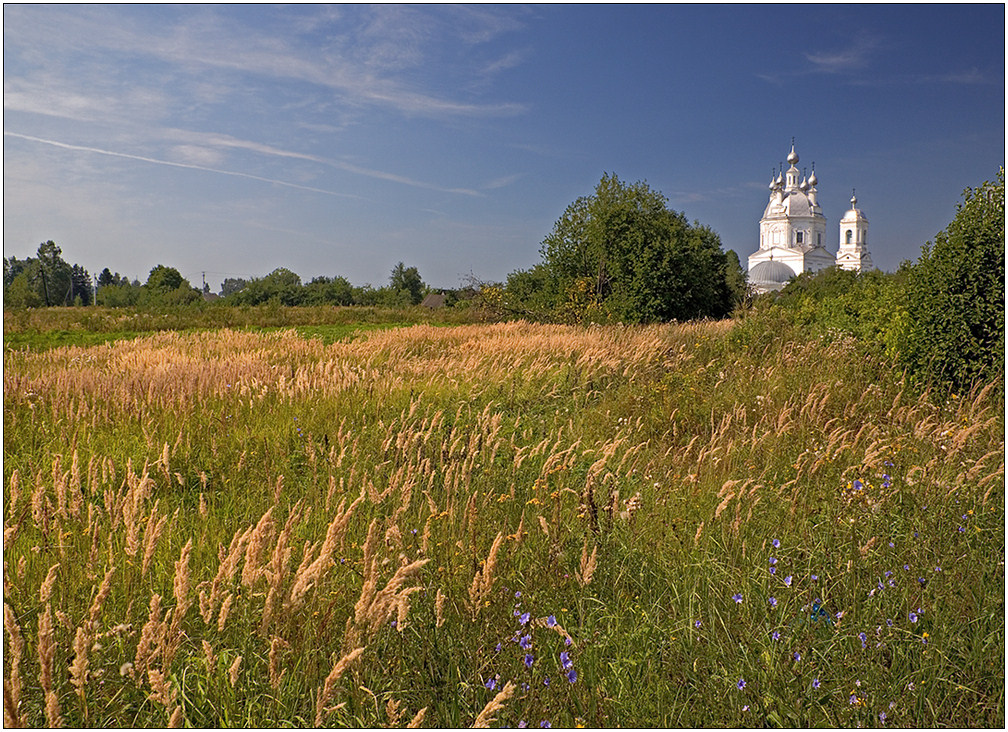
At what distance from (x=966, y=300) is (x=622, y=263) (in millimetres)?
27625

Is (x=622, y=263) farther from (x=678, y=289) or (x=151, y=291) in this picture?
(x=151, y=291)

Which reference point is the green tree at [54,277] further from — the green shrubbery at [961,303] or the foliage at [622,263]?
the green shrubbery at [961,303]

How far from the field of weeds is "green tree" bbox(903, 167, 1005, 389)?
7.43 feet

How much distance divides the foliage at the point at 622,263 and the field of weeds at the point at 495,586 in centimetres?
2680

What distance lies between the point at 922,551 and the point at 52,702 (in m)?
3.32

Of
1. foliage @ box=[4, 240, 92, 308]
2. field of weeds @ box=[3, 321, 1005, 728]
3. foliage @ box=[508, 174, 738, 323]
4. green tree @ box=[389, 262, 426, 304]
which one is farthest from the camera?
green tree @ box=[389, 262, 426, 304]

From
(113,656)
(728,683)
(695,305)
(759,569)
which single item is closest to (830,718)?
(728,683)

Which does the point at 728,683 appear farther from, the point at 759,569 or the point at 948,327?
the point at 948,327

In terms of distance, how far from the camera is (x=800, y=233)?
121 meters

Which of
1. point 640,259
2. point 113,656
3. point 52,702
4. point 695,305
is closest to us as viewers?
point 52,702

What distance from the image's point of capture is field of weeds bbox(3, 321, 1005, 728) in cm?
192

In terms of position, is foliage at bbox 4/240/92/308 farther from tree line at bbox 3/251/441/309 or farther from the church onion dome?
the church onion dome

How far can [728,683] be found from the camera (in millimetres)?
2033

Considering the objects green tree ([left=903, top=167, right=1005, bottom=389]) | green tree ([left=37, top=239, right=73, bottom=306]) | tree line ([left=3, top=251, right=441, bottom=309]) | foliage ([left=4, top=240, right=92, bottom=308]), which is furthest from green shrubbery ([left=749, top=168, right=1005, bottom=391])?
green tree ([left=37, top=239, right=73, bottom=306])
